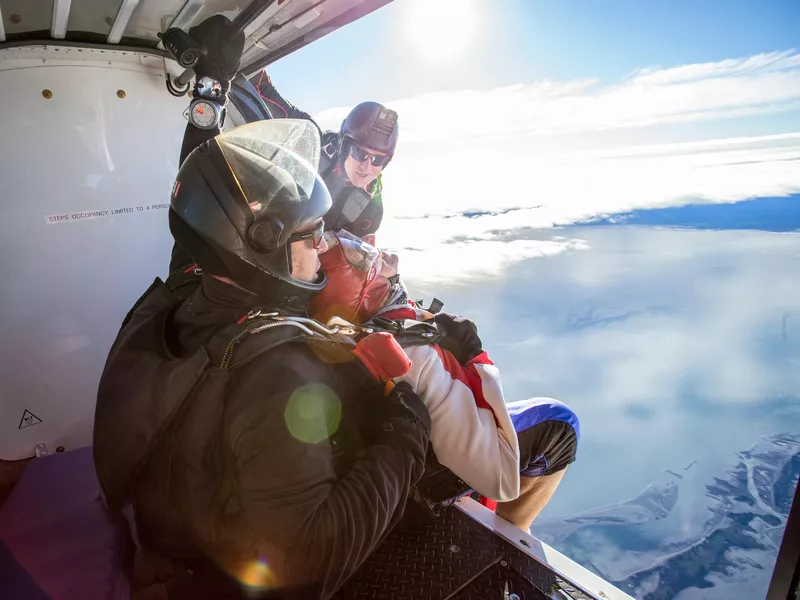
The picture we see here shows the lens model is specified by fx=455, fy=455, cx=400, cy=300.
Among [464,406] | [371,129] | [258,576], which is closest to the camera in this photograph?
[258,576]

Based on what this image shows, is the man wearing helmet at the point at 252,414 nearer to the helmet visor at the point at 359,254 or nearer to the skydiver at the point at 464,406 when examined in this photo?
the skydiver at the point at 464,406

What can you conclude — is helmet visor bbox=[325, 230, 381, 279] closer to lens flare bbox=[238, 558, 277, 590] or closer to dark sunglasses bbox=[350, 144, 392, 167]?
lens flare bbox=[238, 558, 277, 590]

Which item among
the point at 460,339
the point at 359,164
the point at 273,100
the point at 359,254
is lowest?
the point at 460,339

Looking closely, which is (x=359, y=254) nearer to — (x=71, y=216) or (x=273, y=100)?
(x=71, y=216)

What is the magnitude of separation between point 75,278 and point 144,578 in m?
1.60

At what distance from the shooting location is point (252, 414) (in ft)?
3.11

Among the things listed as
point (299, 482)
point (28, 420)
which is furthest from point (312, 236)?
point (28, 420)

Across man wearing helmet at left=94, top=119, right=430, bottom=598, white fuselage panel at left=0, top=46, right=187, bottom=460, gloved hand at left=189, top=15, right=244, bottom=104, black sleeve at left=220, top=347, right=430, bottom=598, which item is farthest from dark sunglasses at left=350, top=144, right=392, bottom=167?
black sleeve at left=220, top=347, right=430, bottom=598

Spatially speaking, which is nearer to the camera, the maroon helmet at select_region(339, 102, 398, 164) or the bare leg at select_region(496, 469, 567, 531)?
the bare leg at select_region(496, 469, 567, 531)

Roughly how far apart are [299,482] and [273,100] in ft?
12.3

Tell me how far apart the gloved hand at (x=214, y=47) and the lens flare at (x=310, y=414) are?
1780mm

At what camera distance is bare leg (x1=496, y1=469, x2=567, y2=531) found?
179 cm

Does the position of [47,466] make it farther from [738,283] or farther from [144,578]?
[738,283]

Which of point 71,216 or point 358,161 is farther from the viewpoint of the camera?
point 358,161
